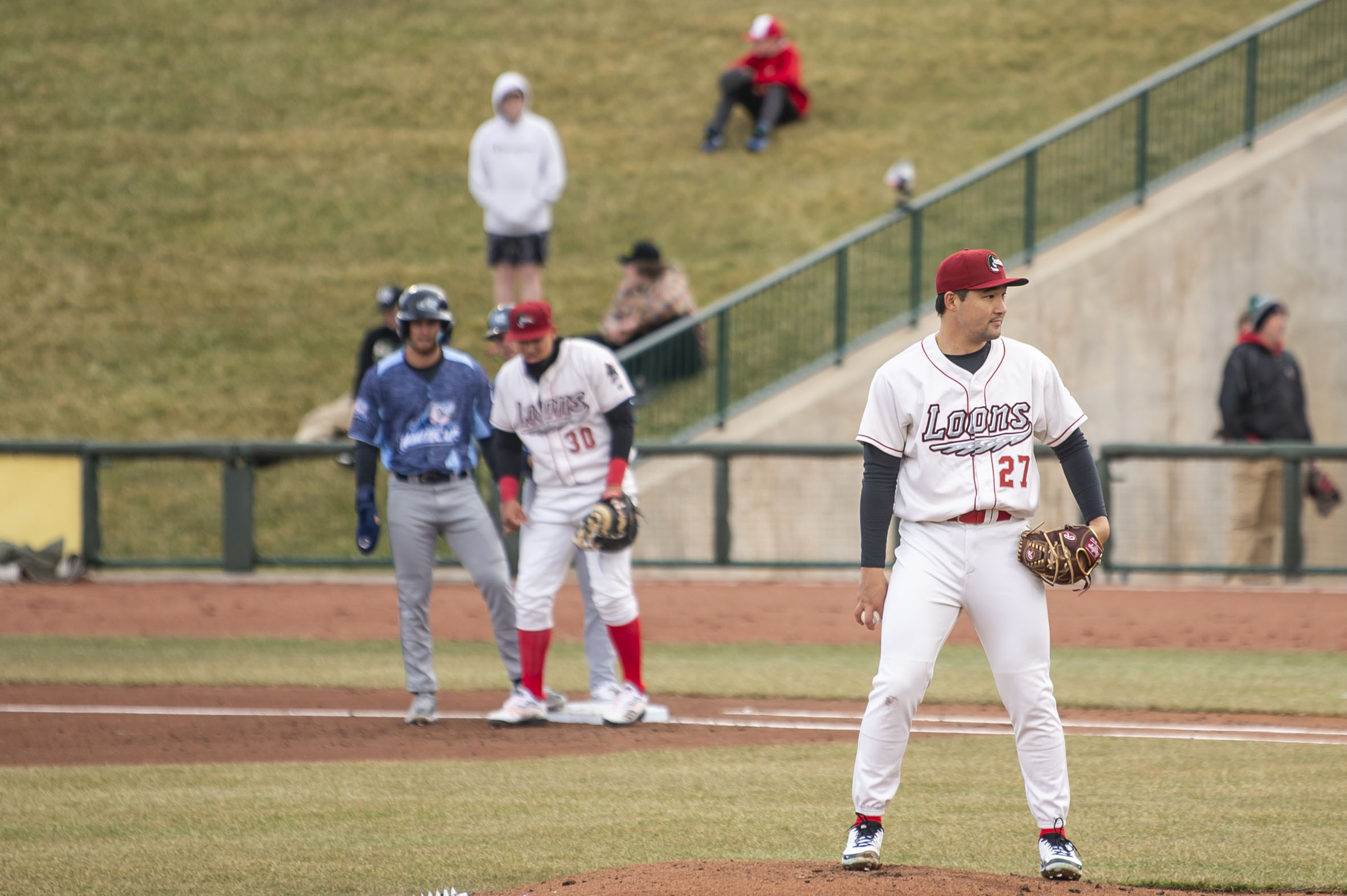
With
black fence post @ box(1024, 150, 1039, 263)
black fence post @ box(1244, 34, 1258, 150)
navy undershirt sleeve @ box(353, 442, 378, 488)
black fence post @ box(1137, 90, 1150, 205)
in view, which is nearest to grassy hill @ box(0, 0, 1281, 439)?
black fence post @ box(1024, 150, 1039, 263)

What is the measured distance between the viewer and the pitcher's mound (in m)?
4.68

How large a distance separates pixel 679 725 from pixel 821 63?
782 inches

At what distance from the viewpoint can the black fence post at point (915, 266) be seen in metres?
15.8

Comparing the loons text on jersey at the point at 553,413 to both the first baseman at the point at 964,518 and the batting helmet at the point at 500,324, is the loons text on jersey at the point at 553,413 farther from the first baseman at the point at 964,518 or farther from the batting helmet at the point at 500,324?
the first baseman at the point at 964,518

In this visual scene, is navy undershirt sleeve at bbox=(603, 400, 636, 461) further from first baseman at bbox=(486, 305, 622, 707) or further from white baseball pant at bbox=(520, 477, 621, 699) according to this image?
white baseball pant at bbox=(520, 477, 621, 699)

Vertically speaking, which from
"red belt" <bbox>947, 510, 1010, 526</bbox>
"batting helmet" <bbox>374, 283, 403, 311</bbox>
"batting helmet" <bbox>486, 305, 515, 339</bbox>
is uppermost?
"batting helmet" <bbox>374, 283, 403, 311</bbox>

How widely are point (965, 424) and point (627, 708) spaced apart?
152 inches

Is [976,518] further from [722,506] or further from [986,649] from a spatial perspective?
[722,506]

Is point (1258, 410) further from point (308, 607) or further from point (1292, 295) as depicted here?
point (308, 607)

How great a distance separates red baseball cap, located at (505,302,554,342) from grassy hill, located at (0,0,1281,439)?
9.37m

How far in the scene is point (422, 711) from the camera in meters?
8.57

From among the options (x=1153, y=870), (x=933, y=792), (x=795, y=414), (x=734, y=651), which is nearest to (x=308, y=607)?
(x=734, y=651)

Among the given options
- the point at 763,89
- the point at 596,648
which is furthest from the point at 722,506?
the point at 763,89

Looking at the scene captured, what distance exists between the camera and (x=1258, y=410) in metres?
14.1
